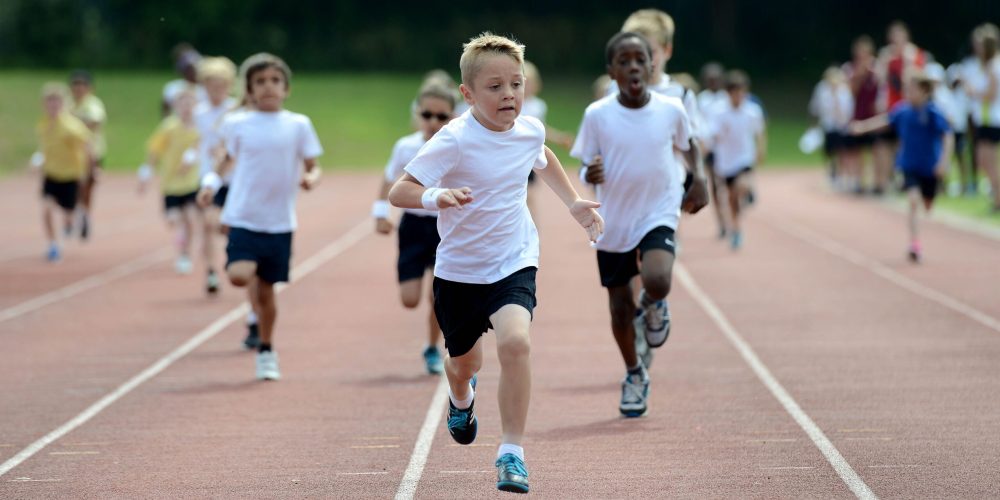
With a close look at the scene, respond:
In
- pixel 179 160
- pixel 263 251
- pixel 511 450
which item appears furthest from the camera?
pixel 179 160

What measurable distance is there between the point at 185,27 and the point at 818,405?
48.4 meters

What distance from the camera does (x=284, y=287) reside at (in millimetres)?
14625

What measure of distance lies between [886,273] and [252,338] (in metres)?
6.71

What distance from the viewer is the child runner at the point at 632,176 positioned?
7883 mm

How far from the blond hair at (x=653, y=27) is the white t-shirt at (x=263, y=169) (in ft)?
7.21

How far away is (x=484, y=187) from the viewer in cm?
615

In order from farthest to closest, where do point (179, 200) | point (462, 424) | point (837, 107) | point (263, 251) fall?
point (837, 107) < point (179, 200) < point (263, 251) < point (462, 424)

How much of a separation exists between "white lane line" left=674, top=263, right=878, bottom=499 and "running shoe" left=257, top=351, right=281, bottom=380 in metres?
3.00

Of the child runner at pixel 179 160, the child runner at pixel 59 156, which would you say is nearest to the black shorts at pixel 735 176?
the child runner at pixel 179 160

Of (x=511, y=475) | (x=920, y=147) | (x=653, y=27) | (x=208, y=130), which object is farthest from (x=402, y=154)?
(x=920, y=147)

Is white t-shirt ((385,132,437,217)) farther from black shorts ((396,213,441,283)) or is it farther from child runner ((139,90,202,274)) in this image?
child runner ((139,90,202,274))

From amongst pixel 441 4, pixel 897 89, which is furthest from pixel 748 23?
pixel 897 89

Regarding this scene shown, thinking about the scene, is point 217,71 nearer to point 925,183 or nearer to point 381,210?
point 381,210

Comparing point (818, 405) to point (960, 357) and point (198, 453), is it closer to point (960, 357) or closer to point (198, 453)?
point (960, 357)
